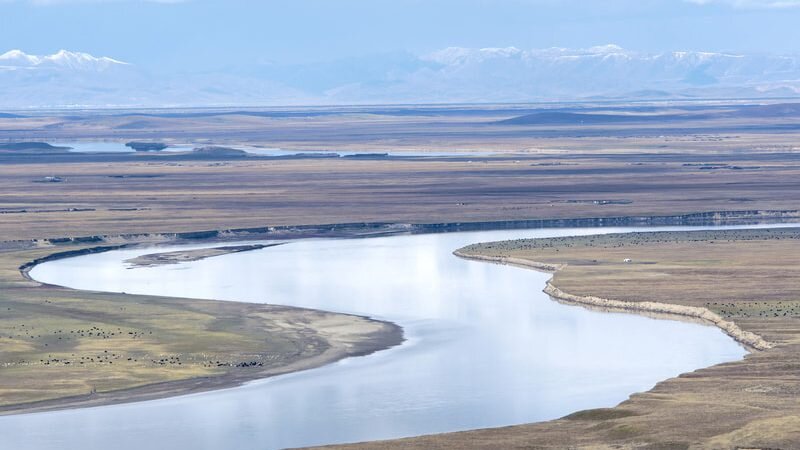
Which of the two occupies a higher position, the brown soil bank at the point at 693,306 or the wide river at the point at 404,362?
the brown soil bank at the point at 693,306

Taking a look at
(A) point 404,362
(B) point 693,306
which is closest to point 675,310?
(B) point 693,306

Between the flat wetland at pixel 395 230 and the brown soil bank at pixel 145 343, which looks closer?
the flat wetland at pixel 395 230

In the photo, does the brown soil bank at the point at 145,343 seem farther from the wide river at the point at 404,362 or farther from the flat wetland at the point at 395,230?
the wide river at the point at 404,362

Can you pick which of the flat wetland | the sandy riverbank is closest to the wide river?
the sandy riverbank

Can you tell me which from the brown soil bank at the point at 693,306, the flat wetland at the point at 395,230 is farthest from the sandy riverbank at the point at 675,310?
the flat wetland at the point at 395,230

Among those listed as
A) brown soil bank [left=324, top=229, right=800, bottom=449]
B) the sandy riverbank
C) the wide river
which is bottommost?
the wide river

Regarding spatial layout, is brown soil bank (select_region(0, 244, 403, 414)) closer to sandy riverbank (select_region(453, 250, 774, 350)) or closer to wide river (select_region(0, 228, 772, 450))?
wide river (select_region(0, 228, 772, 450))
